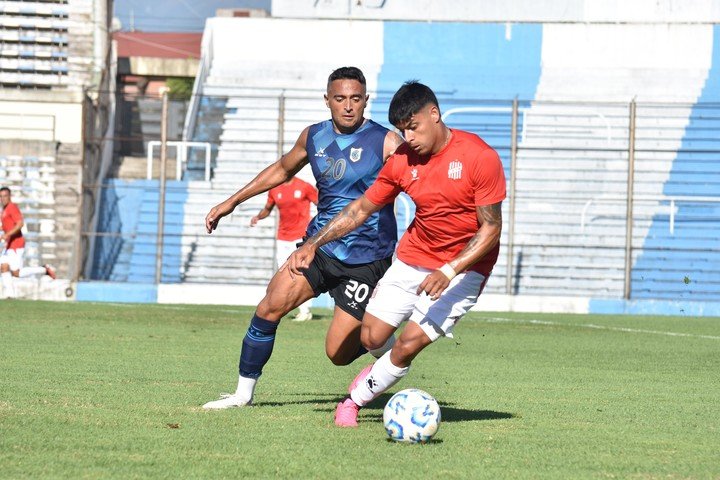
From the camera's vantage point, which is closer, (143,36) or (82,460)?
(82,460)

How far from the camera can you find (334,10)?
31562 millimetres

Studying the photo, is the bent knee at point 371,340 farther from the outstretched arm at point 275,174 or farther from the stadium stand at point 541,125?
the stadium stand at point 541,125

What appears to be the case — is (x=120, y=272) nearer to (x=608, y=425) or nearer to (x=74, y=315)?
(x=74, y=315)

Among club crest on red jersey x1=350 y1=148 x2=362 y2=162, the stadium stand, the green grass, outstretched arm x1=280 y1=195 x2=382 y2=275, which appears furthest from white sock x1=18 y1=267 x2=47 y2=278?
outstretched arm x1=280 y1=195 x2=382 y2=275

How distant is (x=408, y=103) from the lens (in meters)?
6.82

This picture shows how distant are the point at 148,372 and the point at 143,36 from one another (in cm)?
5067

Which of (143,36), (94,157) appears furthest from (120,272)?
(143,36)

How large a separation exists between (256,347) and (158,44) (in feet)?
161

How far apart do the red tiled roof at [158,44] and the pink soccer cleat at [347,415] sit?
157 feet

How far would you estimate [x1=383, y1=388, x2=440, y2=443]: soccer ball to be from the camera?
6496mm

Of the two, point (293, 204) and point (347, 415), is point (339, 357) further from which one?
point (293, 204)

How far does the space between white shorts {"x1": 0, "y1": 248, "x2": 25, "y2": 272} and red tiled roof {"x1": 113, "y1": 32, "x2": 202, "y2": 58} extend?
3152 cm

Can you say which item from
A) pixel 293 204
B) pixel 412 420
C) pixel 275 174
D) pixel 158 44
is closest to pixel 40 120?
pixel 293 204

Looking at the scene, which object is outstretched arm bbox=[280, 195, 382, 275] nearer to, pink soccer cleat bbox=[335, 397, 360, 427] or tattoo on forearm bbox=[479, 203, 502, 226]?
tattoo on forearm bbox=[479, 203, 502, 226]
